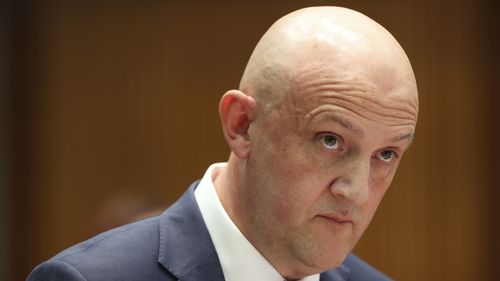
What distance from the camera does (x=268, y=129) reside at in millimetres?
2340

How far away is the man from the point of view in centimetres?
227

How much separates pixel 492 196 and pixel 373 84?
3440 millimetres

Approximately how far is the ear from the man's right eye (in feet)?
0.66

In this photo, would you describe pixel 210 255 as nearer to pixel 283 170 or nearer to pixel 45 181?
pixel 283 170

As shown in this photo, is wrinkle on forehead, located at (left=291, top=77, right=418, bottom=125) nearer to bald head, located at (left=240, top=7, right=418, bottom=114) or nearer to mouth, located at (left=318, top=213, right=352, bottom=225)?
bald head, located at (left=240, top=7, right=418, bottom=114)

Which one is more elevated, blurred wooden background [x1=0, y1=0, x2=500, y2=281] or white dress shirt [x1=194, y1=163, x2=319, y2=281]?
white dress shirt [x1=194, y1=163, x2=319, y2=281]

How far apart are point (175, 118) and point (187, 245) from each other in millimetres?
3475

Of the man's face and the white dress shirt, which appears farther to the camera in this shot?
the white dress shirt

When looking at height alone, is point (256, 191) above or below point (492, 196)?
above

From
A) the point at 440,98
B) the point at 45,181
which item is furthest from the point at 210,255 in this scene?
the point at 45,181

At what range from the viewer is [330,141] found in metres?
2.28

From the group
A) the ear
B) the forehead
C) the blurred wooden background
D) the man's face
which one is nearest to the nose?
the man's face

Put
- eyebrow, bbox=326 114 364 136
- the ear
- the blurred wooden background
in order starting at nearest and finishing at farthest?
eyebrow, bbox=326 114 364 136 → the ear → the blurred wooden background

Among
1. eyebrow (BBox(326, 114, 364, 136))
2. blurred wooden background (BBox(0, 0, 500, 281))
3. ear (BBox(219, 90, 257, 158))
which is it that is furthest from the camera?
blurred wooden background (BBox(0, 0, 500, 281))
